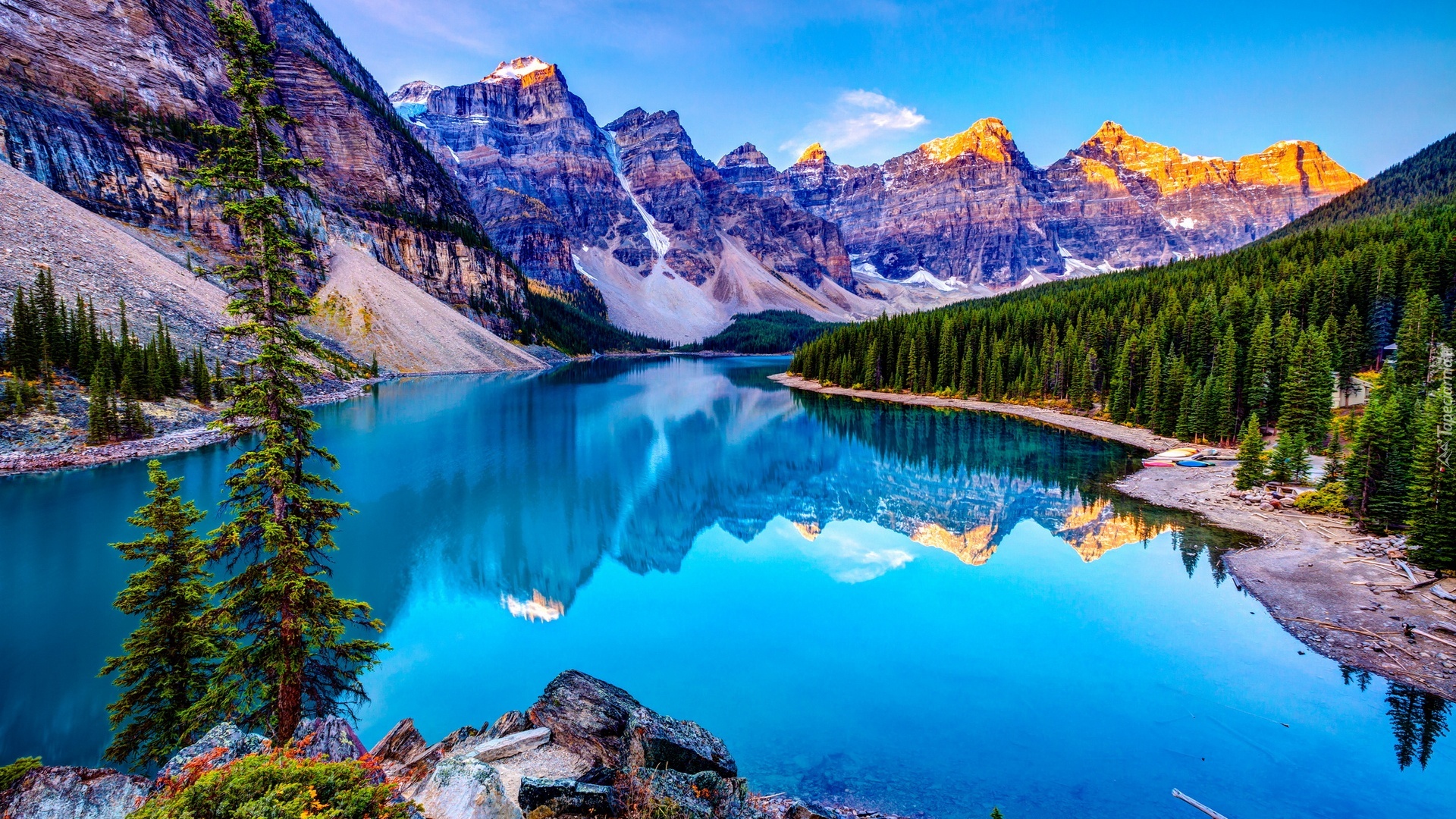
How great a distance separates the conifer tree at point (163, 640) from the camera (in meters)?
9.24

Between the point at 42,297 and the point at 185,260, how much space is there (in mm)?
47136

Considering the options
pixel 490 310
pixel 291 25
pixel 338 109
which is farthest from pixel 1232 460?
pixel 291 25

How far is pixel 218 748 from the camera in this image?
671 centimetres

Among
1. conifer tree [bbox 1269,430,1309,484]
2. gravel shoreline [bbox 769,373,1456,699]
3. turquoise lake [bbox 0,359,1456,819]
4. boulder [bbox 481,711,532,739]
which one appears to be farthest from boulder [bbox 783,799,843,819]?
conifer tree [bbox 1269,430,1309,484]

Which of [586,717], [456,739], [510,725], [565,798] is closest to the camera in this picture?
[565,798]

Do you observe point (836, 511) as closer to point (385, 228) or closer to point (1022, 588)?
point (1022, 588)

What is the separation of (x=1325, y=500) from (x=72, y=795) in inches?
1498

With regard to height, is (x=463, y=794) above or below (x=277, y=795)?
below

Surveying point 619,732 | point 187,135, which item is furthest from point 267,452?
point 187,135

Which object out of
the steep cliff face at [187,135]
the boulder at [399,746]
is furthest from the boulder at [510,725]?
the steep cliff face at [187,135]

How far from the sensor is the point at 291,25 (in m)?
149

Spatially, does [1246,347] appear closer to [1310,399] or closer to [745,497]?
[1310,399]

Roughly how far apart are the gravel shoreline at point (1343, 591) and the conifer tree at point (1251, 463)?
0.81 metres

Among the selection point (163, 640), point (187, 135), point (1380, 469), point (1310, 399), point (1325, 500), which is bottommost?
point (1325, 500)
